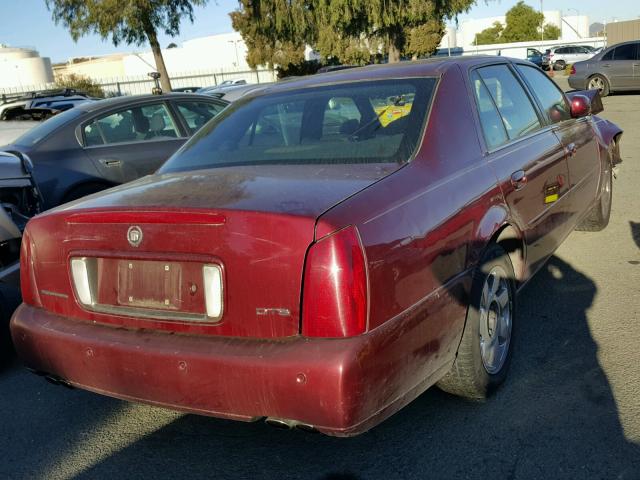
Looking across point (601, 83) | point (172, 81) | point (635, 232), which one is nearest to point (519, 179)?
point (635, 232)

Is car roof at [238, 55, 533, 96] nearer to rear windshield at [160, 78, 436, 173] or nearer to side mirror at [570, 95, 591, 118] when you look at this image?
rear windshield at [160, 78, 436, 173]

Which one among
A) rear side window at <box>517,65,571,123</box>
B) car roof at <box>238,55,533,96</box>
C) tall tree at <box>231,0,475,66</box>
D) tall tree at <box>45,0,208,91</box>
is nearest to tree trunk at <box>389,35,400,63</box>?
tall tree at <box>231,0,475,66</box>

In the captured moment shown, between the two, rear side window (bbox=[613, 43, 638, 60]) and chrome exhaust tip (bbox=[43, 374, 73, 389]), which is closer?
chrome exhaust tip (bbox=[43, 374, 73, 389])

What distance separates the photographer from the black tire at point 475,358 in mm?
2904

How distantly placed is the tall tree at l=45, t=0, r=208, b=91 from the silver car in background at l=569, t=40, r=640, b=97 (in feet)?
43.1

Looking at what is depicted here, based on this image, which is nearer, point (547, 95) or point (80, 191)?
point (547, 95)

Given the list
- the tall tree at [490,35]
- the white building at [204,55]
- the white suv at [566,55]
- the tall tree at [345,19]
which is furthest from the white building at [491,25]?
the tall tree at [345,19]

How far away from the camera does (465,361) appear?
2.93 m

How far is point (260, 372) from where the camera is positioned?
7.54ft

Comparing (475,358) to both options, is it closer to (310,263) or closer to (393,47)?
(310,263)

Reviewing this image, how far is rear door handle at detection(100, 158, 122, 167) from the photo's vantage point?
22.5 feet

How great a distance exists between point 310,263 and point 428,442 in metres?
1.13

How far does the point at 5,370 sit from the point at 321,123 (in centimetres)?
250

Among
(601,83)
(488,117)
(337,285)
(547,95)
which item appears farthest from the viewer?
(601,83)
